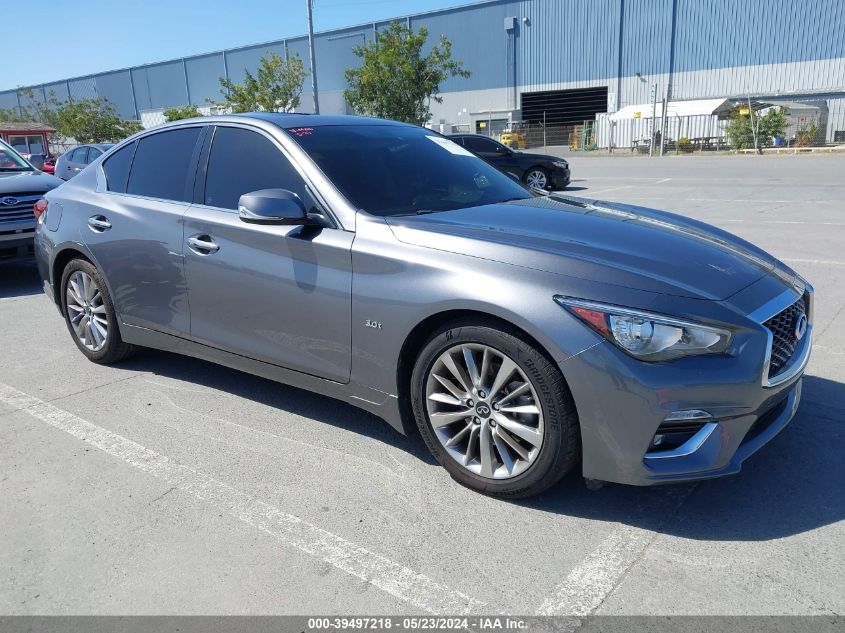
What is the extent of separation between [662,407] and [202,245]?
267 cm

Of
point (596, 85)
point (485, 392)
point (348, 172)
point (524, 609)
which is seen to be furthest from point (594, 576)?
point (596, 85)

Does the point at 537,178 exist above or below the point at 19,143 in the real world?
below

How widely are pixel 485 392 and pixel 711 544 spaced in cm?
108

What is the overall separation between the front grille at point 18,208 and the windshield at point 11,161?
1388 mm

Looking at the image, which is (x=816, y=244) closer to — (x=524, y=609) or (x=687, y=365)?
(x=687, y=365)

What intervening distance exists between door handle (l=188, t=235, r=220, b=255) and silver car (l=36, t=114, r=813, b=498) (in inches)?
0.6

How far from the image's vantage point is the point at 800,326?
319 centimetres

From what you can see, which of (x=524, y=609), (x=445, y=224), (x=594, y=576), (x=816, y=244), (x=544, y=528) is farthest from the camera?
(x=816, y=244)

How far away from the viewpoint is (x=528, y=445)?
3006 millimetres

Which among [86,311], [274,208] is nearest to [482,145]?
[86,311]

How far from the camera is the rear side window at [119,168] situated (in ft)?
15.8

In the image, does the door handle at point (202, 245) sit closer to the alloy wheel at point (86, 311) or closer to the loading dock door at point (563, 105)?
the alloy wheel at point (86, 311)

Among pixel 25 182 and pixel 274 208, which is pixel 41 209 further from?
pixel 25 182

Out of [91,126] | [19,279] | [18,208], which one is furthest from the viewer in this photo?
[91,126]
